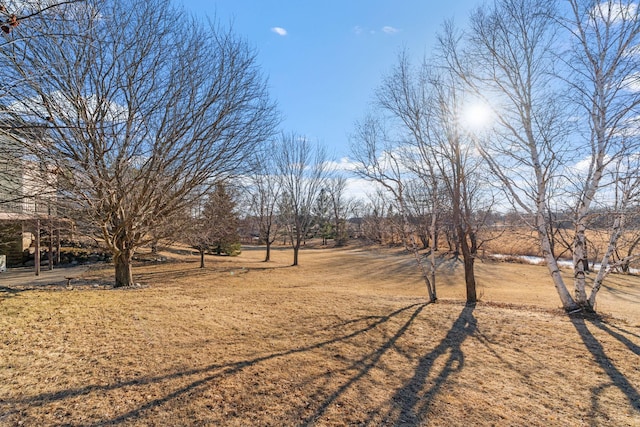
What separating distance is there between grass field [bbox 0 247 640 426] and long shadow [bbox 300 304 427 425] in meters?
0.02

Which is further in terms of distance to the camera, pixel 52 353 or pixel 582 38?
pixel 582 38

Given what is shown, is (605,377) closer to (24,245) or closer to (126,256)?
(126,256)

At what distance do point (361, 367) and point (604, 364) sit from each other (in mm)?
3197

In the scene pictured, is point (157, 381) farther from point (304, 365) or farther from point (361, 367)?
point (361, 367)

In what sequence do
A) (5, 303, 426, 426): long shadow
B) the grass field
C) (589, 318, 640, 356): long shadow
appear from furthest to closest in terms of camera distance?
(589, 318, 640, 356): long shadow < the grass field < (5, 303, 426, 426): long shadow

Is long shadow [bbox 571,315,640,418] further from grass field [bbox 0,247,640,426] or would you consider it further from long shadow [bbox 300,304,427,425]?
long shadow [bbox 300,304,427,425]

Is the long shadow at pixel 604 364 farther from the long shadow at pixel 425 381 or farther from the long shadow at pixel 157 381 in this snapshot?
the long shadow at pixel 157 381

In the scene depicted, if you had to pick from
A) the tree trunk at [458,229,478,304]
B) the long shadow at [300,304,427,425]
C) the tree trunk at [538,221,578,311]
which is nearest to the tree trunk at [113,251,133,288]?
the long shadow at [300,304,427,425]

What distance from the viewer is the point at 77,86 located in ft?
19.3

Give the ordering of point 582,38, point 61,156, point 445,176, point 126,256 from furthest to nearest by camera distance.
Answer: point 126,256 < point 445,176 < point 582,38 < point 61,156

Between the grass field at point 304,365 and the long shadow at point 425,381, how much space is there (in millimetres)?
19

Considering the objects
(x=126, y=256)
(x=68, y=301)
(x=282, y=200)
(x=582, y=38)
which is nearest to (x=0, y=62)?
(x=68, y=301)

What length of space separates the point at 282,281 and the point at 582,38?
12.4m

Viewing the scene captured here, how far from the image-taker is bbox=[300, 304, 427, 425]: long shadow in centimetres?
272
